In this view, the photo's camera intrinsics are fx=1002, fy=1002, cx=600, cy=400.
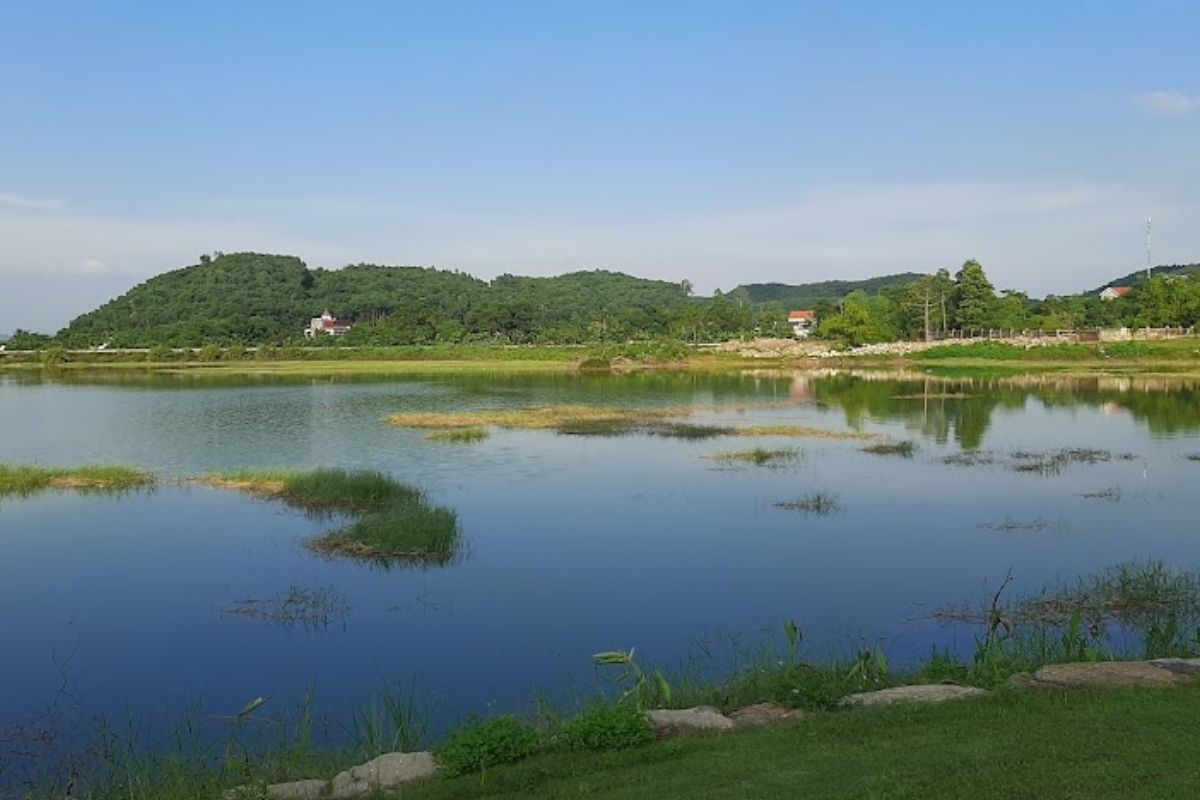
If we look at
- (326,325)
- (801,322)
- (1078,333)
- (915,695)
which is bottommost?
(915,695)

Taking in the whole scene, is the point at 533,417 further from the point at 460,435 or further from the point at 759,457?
the point at 759,457

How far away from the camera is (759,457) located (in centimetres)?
2916

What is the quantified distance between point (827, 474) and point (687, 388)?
110ft

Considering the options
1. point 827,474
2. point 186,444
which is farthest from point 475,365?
point 827,474

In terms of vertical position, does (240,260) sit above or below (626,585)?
above

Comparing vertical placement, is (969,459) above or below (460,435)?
below

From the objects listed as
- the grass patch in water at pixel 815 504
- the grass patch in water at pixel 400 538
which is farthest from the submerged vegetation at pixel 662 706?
the grass patch in water at pixel 815 504

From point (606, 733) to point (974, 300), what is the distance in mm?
91457

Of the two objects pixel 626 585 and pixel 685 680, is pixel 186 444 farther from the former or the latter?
pixel 685 680

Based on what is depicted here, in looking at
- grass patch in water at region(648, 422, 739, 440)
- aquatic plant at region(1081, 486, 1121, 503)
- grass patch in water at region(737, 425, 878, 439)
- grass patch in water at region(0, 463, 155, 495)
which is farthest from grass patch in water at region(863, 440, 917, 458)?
grass patch in water at region(0, 463, 155, 495)

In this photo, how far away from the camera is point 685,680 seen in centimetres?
1036

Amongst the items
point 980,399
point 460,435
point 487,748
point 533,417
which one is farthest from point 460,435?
point 487,748

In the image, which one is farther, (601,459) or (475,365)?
(475,365)

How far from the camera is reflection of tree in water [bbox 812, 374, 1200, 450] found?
3684cm
